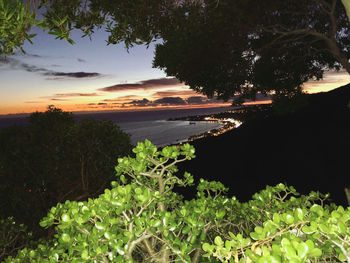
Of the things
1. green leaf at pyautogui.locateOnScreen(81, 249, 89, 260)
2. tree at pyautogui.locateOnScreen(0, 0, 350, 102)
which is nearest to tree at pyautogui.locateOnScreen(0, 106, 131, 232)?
tree at pyautogui.locateOnScreen(0, 0, 350, 102)

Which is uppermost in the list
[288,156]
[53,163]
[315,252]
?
[315,252]

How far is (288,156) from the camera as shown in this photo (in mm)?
11469

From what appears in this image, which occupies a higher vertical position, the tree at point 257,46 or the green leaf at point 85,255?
the tree at point 257,46

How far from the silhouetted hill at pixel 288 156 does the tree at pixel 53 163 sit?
601 centimetres

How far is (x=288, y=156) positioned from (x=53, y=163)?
10243 mm

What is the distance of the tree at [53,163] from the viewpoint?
6000mm

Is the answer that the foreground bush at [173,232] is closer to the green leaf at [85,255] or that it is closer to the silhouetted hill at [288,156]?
the green leaf at [85,255]

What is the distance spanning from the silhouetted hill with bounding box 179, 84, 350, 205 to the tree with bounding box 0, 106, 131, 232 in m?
6.01

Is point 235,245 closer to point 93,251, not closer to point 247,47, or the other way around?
point 93,251

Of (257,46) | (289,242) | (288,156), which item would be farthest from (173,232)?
(288,156)

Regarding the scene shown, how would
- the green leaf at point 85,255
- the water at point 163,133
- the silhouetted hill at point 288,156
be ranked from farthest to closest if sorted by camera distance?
the water at point 163,133
the silhouetted hill at point 288,156
the green leaf at point 85,255

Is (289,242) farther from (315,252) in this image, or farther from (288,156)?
(288,156)

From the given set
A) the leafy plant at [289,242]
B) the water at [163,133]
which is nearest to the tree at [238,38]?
the leafy plant at [289,242]

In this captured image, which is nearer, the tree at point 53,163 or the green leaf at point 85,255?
the green leaf at point 85,255
